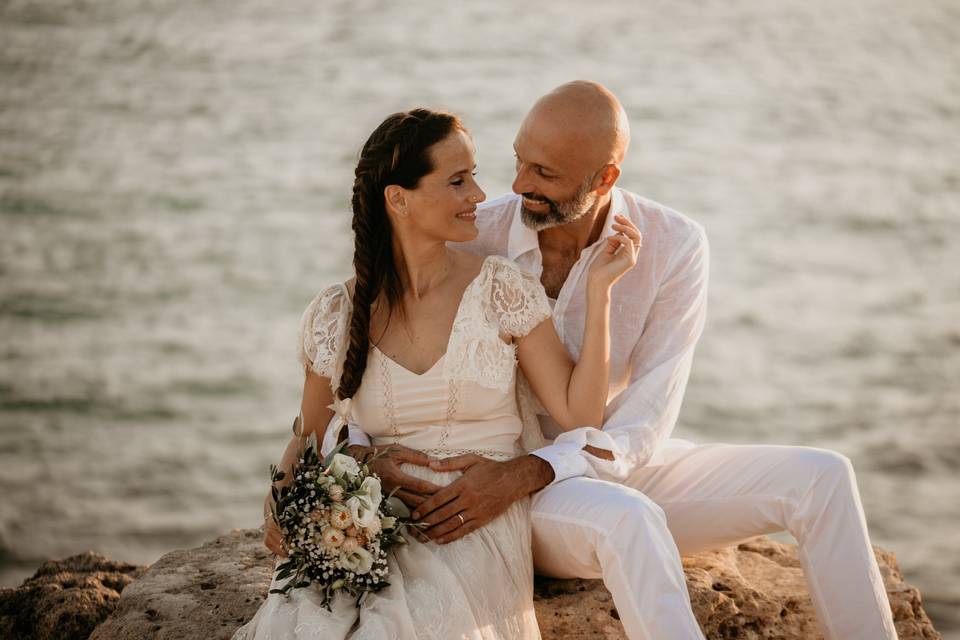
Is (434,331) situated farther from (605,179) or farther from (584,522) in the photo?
(605,179)

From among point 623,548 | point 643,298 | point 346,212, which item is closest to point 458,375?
point 623,548

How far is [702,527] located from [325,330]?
1.45 meters

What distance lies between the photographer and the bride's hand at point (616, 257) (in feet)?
12.9

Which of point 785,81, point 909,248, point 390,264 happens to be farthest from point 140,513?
point 785,81

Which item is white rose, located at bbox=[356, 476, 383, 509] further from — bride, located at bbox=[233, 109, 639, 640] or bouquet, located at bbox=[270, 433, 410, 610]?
bride, located at bbox=[233, 109, 639, 640]

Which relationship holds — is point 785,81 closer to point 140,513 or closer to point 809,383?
point 809,383

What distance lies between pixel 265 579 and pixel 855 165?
1403 centimetres

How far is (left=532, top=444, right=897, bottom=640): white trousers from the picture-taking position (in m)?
3.47

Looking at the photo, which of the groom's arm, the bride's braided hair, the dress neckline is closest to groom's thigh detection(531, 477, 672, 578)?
the groom's arm

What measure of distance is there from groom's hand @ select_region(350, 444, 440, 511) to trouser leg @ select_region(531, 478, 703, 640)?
360mm

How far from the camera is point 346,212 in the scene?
15.3 meters

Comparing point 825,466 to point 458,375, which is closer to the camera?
point 825,466

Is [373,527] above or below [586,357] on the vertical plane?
below

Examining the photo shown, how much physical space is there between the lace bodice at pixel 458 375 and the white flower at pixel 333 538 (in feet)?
2.08
